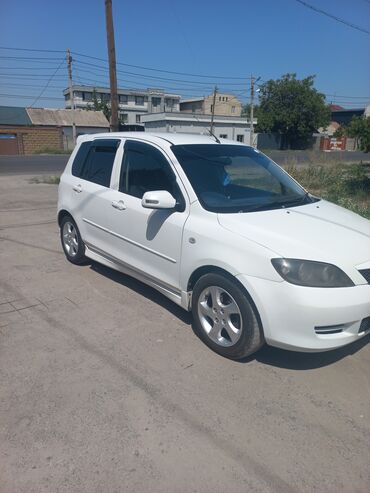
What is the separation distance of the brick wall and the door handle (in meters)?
49.4

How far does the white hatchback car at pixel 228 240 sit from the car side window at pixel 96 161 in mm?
22

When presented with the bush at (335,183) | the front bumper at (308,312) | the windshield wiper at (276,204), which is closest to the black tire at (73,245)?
the windshield wiper at (276,204)

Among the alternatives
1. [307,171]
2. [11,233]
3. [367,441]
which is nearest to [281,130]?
[307,171]

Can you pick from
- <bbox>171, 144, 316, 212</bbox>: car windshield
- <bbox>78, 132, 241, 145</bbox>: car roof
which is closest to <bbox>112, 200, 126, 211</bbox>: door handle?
<bbox>78, 132, 241, 145</bbox>: car roof

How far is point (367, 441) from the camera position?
256 cm

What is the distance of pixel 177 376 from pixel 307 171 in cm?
1249

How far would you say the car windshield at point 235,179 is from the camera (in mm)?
3703

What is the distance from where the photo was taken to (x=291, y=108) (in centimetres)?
6188

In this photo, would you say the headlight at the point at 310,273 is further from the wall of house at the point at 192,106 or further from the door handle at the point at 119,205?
the wall of house at the point at 192,106

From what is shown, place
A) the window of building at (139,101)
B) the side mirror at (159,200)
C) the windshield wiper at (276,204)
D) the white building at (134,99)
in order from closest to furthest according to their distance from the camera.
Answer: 1. the side mirror at (159,200)
2. the windshield wiper at (276,204)
3. the white building at (134,99)
4. the window of building at (139,101)

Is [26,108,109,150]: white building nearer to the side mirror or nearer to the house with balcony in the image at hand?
the house with balcony

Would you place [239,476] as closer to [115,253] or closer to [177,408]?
[177,408]

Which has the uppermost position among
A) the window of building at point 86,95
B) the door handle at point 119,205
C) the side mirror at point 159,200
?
the window of building at point 86,95

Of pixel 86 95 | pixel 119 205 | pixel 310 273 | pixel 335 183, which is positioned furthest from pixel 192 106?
pixel 310 273
